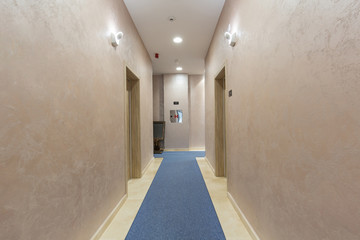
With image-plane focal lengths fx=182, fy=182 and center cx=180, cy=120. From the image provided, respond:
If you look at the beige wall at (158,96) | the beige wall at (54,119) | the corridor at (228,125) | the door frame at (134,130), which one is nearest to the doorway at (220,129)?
the corridor at (228,125)

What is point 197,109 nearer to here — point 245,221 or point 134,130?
point 134,130

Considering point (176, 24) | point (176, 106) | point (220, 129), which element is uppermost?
point (176, 24)

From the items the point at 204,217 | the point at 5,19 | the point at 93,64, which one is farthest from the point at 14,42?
the point at 204,217

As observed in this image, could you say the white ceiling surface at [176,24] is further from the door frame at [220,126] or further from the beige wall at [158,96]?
the beige wall at [158,96]

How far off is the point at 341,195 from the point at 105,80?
1.99 m

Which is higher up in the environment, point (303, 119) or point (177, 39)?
point (177, 39)

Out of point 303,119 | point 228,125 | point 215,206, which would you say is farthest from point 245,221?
point 303,119

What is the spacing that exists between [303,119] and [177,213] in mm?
1764

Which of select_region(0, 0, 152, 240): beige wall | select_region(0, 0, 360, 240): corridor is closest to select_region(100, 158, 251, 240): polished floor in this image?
select_region(0, 0, 360, 240): corridor

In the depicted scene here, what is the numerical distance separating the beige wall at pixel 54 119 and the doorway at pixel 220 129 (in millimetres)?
2153

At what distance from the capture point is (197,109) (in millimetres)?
6914

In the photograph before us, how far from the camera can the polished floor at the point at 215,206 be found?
5.81 feet

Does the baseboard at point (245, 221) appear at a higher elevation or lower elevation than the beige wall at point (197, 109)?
lower

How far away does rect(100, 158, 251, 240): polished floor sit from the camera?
177 cm
